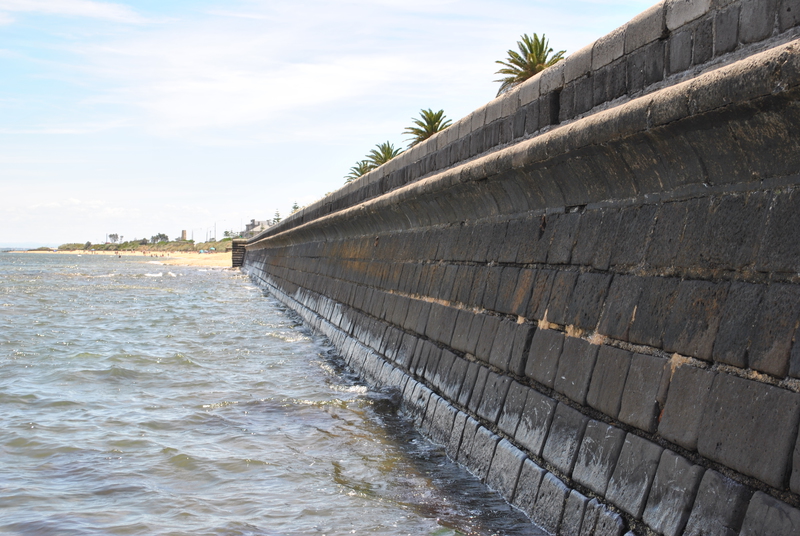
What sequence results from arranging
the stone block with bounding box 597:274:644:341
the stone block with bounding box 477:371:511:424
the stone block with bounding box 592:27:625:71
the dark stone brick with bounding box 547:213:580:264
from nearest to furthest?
the stone block with bounding box 597:274:644:341, the stone block with bounding box 592:27:625:71, the dark stone brick with bounding box 547:213:580:264, the stone block with bounding box 477:371:511:424

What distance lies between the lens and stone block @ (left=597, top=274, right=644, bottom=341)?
3709 mm

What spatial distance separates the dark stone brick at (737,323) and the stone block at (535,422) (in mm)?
1544

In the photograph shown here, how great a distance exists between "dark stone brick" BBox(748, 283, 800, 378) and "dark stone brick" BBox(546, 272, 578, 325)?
64.5 inches

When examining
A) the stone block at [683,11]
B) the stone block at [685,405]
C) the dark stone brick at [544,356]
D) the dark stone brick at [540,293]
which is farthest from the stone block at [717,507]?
the stone block at [683,11]

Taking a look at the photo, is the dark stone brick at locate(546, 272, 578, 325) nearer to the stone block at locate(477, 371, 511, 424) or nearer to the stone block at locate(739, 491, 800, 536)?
the stone block at locate(477, 371, 511, 424)

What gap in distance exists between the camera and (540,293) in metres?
4.87

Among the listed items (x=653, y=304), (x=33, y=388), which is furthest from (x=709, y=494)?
(x=33, y=388)

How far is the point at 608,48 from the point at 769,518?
112 inches

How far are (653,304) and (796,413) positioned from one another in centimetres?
107

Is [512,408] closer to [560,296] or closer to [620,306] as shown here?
[560,296]

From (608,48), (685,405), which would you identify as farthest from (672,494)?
(608,48)

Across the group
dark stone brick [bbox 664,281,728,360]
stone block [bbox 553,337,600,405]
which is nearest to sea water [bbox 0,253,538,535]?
stone block [bbox 553,337,600,405]

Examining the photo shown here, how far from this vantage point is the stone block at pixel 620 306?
371 cm

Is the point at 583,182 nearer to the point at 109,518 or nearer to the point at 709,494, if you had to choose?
the point at 709,494
